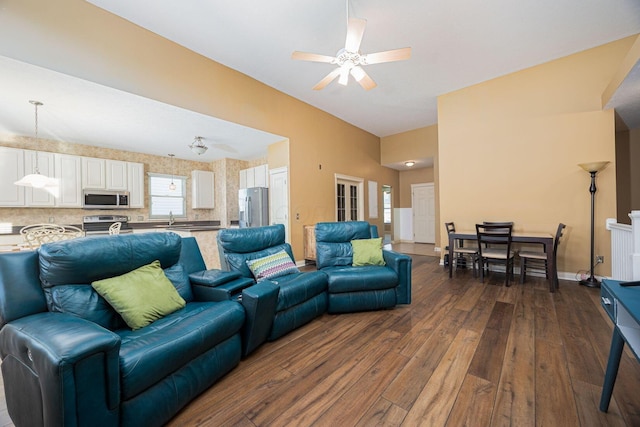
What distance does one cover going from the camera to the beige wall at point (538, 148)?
3.59 meters

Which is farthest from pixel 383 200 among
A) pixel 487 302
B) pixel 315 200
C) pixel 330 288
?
pixel 330 288

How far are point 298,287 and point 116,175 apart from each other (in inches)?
210

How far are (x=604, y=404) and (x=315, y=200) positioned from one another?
4624 mm

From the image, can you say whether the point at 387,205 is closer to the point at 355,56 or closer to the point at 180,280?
the point at 355,56

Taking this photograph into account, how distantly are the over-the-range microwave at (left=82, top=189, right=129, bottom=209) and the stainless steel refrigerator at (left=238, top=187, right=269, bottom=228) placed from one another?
2642 mm

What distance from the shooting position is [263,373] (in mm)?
1753

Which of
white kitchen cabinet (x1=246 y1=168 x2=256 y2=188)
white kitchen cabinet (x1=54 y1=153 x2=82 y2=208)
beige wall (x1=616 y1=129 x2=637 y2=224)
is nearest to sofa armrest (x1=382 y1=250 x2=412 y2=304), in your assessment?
white kitchen cabinet (x1=246 y1=168 x2=256 y2=188)

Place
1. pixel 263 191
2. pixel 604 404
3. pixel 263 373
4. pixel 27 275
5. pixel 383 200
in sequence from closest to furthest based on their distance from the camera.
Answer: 1. pixel 604 404
2. pixel 27 275
3. pixel 263 373
4. pixel 263 191
5. pixel 383 200

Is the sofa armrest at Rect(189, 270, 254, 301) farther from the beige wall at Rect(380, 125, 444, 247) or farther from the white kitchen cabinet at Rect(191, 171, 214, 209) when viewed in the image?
the beige wall at Rect(380, 125, 444, 247)

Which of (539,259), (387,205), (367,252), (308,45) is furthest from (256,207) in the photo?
(539,259)

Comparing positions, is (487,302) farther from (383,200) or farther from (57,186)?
(57,186)

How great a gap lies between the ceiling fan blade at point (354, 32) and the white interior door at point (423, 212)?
614 cm

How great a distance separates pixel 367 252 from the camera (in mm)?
3086

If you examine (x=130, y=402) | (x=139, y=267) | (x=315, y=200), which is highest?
(x=315, y=200)
